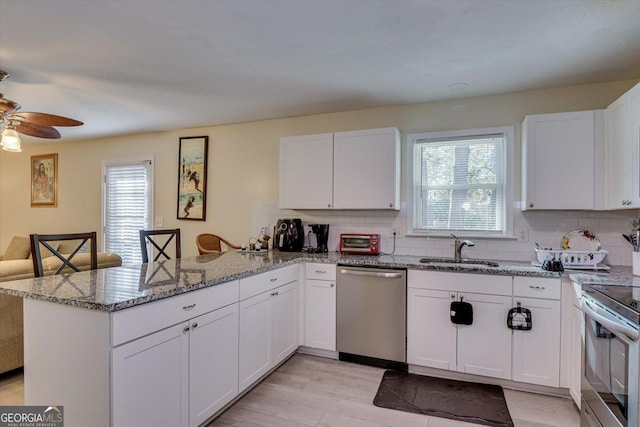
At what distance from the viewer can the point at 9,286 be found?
5.74 feet

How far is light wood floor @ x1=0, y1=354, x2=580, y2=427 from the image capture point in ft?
7.16

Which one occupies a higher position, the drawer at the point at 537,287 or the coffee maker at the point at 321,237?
the coffee maker at the point at 321,237

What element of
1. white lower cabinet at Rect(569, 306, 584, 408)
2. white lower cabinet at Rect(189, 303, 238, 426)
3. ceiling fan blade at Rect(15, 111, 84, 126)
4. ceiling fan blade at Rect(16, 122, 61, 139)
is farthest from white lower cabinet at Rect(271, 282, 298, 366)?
ceiling fan blade at Rect(16, 122, 61, 139)

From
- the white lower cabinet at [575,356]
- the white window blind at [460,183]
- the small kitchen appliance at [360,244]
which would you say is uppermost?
the white window blind at [460,183]

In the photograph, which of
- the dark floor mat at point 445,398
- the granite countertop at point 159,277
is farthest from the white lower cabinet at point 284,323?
the dark floor mat at point 445,398

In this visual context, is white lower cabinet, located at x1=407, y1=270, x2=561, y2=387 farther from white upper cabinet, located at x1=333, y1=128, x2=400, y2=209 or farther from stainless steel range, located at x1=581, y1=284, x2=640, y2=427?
white upper cabinet, located at x1=333, y1=128, x2=400, y2=209

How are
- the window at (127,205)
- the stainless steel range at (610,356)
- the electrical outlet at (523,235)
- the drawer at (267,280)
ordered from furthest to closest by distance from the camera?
the window at (127,205) → the electrical outlet at (523,235) → the drawer at (267,280) → the stainless steel range at (610,356)

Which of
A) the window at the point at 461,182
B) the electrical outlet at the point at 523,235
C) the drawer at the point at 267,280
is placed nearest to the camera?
the drawer at the point at 267,280

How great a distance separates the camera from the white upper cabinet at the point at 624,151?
2289mm

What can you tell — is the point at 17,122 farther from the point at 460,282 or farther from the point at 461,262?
the point at 461,262

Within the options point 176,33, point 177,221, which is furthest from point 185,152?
point 176,33

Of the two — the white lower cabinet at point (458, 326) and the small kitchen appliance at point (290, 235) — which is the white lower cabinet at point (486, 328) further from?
the small kitchen appliance at point (290, 235)

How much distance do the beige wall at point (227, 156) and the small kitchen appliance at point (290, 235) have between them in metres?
0.53

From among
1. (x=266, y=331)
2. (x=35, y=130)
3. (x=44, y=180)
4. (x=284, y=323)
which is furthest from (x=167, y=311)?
(x=44, y=180)
